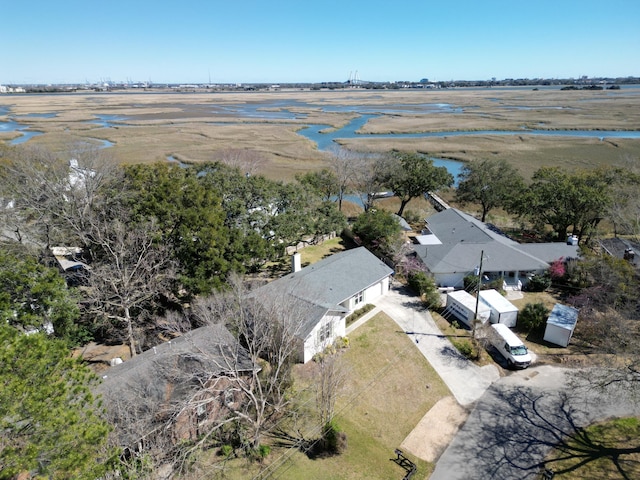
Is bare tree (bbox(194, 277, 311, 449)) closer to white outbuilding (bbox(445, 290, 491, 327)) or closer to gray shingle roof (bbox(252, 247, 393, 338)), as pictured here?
gray shingle roof (bbox(252, 247, 393, 338))

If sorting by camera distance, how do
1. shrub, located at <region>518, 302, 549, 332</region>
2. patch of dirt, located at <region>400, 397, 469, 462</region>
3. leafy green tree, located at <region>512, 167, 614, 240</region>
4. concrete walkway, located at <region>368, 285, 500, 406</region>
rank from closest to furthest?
patch of dirt, located at <region>400, 397, 469, 462</region>, concrete walkway, located at <region>368, 285, 500, 406</region>, shrub, located at <region>518, 302, 549, 332</region>, leafy green tree, located at <region>512, 167, 614, 240</region>

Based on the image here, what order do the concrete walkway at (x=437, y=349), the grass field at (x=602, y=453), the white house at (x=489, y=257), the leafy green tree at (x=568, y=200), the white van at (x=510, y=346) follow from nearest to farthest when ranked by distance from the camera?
the grass field at (x=602, y=453)
the concrete walkway at (x=437, y=349)
the white van at (x=510, y=346)
the white house at (x=489, y=257)
the leafy green tree at (x=568, y=200)

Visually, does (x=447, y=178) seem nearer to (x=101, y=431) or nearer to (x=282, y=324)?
(x=282, y=324)

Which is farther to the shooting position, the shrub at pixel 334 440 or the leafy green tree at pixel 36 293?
the shrub at pixel 334 440


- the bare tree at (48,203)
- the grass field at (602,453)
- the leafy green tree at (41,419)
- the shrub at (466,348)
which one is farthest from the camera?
the bare tree at (48,203)

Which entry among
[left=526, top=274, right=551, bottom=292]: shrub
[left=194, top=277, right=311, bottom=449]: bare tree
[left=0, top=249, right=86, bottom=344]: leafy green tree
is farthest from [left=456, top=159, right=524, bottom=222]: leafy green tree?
[left=0, top=249, right=86, bottom=344]: leafy green tree

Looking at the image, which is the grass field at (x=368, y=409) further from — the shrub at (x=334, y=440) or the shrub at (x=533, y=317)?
the shrub at (x=533, y=317)

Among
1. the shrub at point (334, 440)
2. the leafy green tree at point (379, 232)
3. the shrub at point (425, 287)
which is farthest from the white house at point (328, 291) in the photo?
the shrub at point (334, 440)
